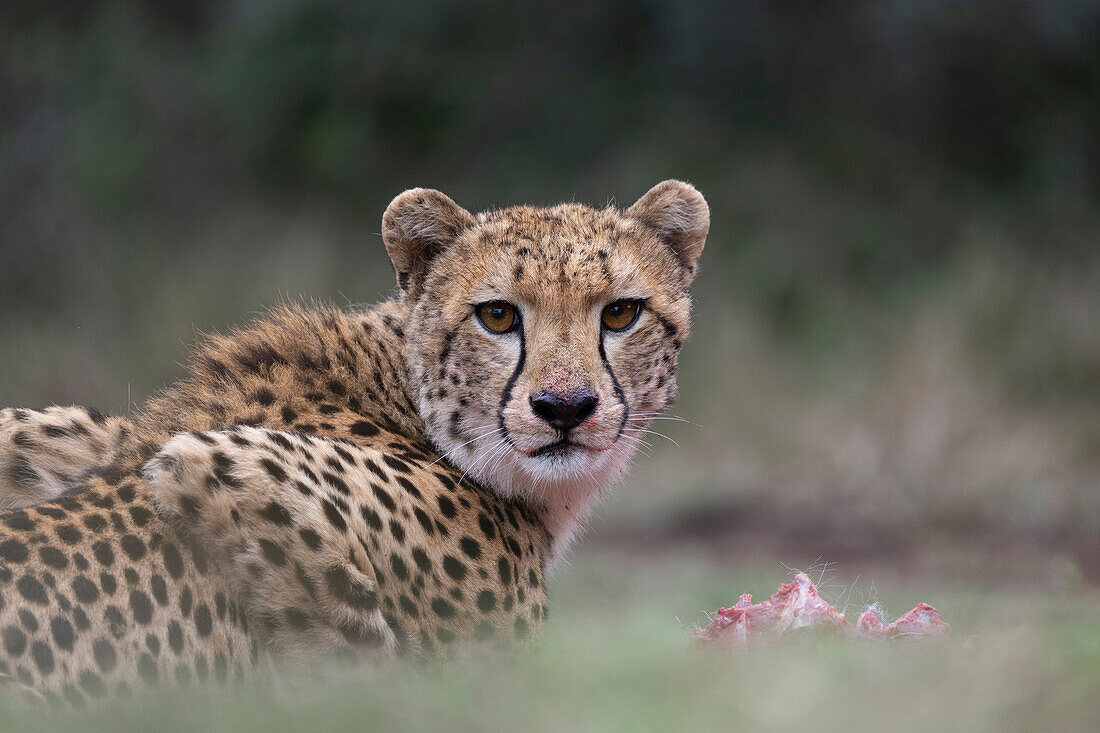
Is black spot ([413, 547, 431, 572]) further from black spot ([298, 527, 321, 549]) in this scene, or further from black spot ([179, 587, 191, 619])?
black spot ([179, 587, 191, 619])

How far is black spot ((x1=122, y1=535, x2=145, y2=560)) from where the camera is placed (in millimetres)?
2561

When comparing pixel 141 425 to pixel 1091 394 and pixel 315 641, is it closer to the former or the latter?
pixel 315 641

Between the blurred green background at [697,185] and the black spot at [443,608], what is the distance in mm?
4534

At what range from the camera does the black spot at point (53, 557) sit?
2.47 m

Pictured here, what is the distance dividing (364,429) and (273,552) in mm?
630

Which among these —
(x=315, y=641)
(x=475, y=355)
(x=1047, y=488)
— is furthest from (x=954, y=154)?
(x=315, y=641)

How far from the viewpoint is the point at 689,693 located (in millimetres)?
2098

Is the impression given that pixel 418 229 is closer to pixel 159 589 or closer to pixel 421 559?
pixel 421 559

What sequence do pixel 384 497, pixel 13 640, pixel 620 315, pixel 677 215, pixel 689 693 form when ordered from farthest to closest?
pixel 677 215 → pixel 620 315 → pixel 384 497 → pixel 13 640 → pixel 689 693

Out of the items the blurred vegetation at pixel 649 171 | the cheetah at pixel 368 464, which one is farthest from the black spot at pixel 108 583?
the blurred vegetation at pixel 649 171

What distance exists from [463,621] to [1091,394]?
5.90 m

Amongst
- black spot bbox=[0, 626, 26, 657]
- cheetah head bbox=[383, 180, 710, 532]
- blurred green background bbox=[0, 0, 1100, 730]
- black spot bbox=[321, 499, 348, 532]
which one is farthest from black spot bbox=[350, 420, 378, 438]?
blurred green background bbox=[0, 0, 1100, 730]

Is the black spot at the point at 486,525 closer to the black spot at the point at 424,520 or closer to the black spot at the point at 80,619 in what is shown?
the black spot at the point at 424,520

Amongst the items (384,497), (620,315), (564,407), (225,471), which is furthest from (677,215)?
(225,471)
